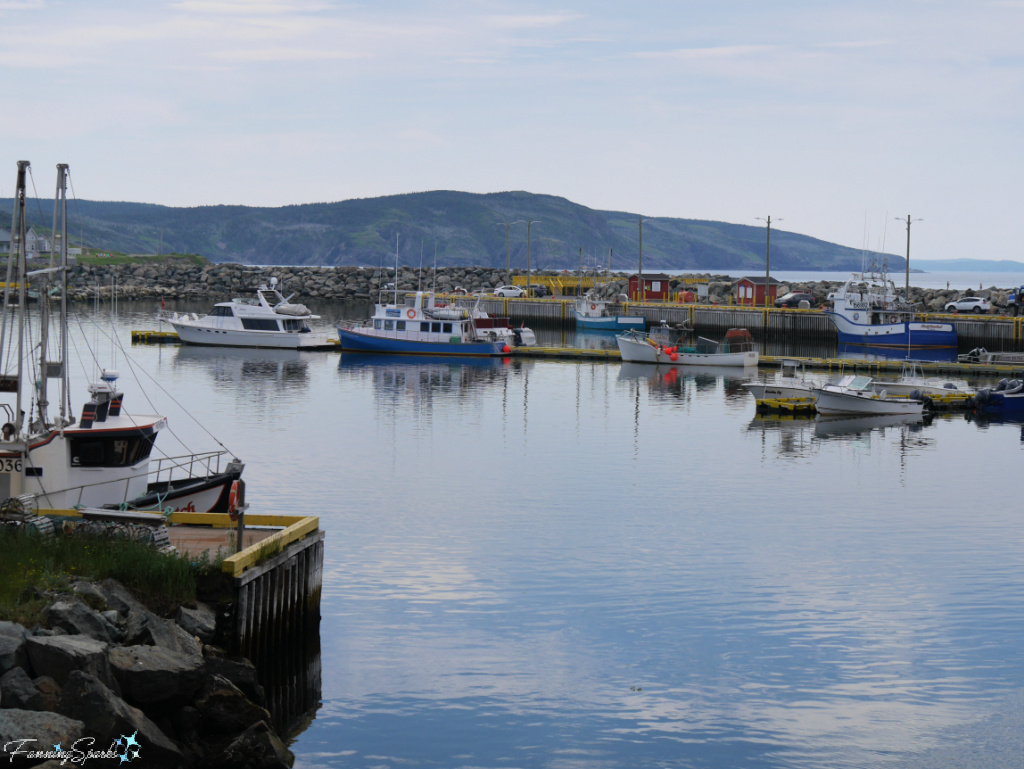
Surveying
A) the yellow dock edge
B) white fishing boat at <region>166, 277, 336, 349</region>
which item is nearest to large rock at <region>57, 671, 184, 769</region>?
the yellow dock edge

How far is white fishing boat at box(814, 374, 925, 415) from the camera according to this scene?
5378cm

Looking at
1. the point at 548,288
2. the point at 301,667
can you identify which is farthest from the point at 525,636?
the point at 548,288

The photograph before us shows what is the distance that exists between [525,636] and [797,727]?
228 inches

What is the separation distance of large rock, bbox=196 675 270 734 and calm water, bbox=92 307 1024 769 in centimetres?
152

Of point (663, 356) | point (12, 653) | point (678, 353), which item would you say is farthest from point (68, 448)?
point (678, 353)

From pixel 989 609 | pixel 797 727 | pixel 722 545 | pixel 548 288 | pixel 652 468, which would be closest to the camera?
pixel 797 727

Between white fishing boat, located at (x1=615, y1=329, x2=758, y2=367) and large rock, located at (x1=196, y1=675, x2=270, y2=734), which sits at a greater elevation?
white fishing boat, located at (x1=615, y1=329, x2=758, y2=367)

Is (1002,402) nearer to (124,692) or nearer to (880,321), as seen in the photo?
(880,321)

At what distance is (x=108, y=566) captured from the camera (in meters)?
17.6

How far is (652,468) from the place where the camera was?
131 ft

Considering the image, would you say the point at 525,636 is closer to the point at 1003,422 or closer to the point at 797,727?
the point at 797,727

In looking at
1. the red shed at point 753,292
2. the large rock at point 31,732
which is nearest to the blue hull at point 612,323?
the red shed at point 753,292

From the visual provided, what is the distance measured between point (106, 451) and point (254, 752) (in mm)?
9625

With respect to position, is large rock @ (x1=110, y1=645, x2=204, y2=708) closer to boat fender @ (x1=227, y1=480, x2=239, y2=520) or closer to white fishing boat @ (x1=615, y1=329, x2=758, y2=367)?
boat fender @ (x1=227, y1=480, x2=239, y2=520)
